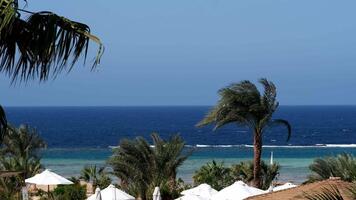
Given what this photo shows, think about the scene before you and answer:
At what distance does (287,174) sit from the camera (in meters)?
52.7

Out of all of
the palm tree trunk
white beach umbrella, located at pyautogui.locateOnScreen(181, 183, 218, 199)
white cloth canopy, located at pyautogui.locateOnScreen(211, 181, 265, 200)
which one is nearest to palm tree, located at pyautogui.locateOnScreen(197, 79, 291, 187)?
the palm tree trunk

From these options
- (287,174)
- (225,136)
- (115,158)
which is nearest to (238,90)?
(115,158)

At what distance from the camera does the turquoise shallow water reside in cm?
5562

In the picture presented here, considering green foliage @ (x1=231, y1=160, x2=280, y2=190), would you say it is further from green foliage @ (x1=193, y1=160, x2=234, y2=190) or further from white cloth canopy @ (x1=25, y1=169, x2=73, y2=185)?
white cloth canopy @ (x1=25, y1=169, x2=73, y2=185)

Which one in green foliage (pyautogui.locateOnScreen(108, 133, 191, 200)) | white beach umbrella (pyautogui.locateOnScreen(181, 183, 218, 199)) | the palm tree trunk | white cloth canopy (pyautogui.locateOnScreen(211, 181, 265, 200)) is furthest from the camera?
green foliage (pyautogui.locateOnScreen(108, 133, 191, 200))

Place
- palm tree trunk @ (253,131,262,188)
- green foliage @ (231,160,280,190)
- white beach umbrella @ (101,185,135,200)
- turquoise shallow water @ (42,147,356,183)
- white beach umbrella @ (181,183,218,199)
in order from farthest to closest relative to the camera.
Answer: turquoise shallow water @ (42,147,356,183), green foliage @ (231,160,280,190), palm tree trunk @ (253,131,262,188), white beach umbrella @ (181,183,218,199), white beach umbrella @ (101,185,135,200)

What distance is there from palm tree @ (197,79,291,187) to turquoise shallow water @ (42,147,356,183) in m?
19.6

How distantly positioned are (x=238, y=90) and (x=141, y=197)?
17.3ft

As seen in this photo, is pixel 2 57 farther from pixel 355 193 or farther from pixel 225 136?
pixel 225 136

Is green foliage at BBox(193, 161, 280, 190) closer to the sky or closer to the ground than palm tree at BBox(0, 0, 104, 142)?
closer to the ground

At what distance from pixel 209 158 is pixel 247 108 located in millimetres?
47132

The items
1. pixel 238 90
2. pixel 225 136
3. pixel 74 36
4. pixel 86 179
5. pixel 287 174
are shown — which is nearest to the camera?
pixel 74 36

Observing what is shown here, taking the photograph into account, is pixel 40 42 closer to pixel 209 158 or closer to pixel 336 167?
pixel 336 167

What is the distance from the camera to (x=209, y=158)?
240ft
